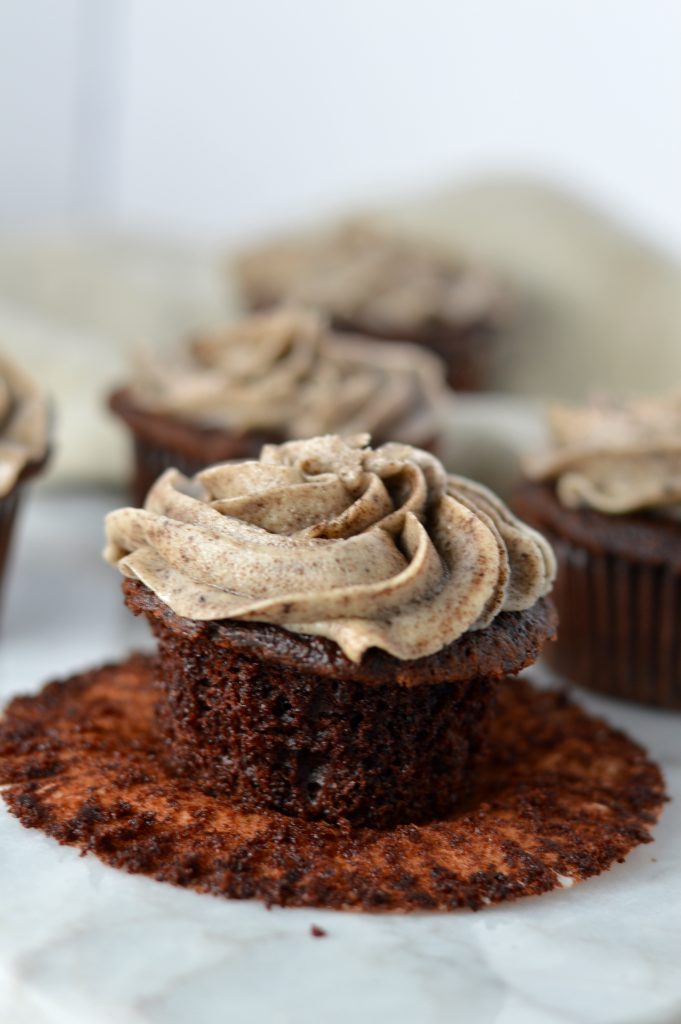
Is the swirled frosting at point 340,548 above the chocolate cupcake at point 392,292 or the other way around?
above

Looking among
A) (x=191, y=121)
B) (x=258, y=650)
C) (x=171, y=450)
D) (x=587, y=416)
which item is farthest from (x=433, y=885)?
(x=191, y=121)

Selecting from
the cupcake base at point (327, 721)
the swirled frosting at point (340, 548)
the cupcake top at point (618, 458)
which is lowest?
the cupcake base at point (327, 721)

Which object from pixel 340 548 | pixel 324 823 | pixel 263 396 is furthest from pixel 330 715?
pixel 263 396

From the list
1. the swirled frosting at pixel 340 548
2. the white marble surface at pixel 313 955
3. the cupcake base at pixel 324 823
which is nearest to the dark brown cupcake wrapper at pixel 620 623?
the cupcake base at pixel 324 823

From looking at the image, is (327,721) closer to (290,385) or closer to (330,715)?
(330,715)

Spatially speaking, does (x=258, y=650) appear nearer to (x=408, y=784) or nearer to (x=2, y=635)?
(x=408, y=784)

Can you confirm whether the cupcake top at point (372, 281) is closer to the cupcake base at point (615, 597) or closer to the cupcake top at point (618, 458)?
the cupcake top at point (618, 458)

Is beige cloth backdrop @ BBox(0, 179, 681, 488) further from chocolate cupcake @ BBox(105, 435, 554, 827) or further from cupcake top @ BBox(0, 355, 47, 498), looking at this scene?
chocolate cupcake @ BBox(105, 435, 554, 827)
